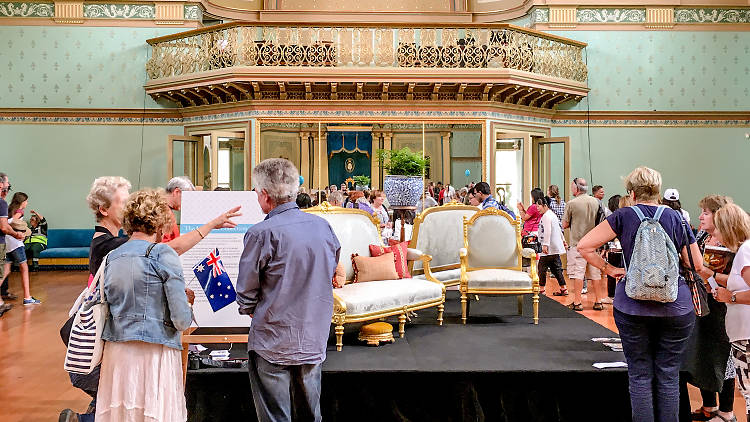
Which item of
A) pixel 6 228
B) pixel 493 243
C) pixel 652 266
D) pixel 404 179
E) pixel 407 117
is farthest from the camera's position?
pixel 407 117

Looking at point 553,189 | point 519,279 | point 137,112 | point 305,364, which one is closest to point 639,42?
point 553,189

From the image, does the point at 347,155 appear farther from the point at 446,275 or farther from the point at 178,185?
the point at 178,185

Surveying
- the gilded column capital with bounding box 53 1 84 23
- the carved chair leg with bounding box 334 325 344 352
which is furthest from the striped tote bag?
the gilded column capital with bounding box 53 1 84 23

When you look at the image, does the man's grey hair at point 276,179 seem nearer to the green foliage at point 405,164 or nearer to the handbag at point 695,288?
the handbag at point 695,288

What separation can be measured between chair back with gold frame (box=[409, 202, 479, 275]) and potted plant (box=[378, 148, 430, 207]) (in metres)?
0.91

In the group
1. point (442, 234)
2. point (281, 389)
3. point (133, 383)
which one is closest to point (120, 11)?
point (442, 234)

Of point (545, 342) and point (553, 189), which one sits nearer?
point (545, 342)

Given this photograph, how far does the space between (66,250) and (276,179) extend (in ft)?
33.5

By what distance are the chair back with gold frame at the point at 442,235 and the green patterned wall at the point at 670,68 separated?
6.57 metres

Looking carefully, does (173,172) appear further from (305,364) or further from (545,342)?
(305,364)

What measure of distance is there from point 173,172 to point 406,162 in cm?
582

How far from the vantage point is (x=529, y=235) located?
8422 mm

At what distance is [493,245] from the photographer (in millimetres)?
6320

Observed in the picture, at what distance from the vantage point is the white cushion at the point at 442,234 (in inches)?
261
